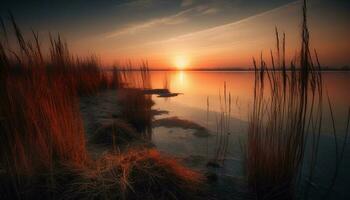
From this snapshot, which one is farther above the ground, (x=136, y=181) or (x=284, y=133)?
(x=284, y=133)

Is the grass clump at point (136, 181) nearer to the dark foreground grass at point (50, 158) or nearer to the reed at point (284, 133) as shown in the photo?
the dark foreground grass at point (50, 158)

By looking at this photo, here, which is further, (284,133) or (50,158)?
(284,133)

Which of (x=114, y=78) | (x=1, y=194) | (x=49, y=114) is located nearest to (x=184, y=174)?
(x=49, y=114)

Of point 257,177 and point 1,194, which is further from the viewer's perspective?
point 257,177

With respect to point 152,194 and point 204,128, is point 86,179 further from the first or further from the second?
point 204,128

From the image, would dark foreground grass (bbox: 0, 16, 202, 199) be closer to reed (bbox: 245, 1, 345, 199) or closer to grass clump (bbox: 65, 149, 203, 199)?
grass clump (bbox: 65, 149, 203, 199)

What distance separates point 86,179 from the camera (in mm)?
1315

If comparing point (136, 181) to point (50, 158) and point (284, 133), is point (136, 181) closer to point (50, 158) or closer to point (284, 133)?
point (50, 158)

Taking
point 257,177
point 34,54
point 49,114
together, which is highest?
point 34,54

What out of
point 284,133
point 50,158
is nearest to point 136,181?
point 50,158

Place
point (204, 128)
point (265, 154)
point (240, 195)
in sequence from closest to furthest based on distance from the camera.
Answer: point (265, 154) → point (240, 195) → point (204, 128)

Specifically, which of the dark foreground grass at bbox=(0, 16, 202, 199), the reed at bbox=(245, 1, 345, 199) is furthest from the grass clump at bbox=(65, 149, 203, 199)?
the reed at bbox=(245, 1, 345, 199)

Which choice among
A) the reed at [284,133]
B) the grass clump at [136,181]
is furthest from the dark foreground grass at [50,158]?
the reed at [284,133]

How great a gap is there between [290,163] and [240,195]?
505 mm
